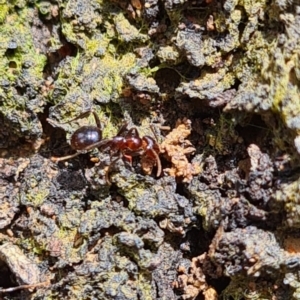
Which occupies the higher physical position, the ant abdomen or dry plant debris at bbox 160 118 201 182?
the ant abdomen

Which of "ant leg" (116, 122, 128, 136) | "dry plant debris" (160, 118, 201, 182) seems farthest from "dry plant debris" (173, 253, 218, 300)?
"ant leg" (116, 122, 128, 136)

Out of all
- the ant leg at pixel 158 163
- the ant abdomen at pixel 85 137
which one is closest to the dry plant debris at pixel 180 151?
the ant leg at pixel 158 163

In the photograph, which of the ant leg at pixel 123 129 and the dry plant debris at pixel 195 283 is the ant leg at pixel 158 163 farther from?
the dry plant debris at pixel 195 283

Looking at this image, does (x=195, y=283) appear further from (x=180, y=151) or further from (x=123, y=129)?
(x=123, y=129)

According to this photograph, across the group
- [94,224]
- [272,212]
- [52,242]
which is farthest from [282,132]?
[52,242]

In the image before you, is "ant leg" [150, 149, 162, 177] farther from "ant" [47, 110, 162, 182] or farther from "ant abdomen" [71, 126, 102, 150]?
"ant abdomen" [71, 126, 102, 150]

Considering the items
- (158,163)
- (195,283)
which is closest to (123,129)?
(158,163)

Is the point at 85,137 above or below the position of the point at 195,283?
above
